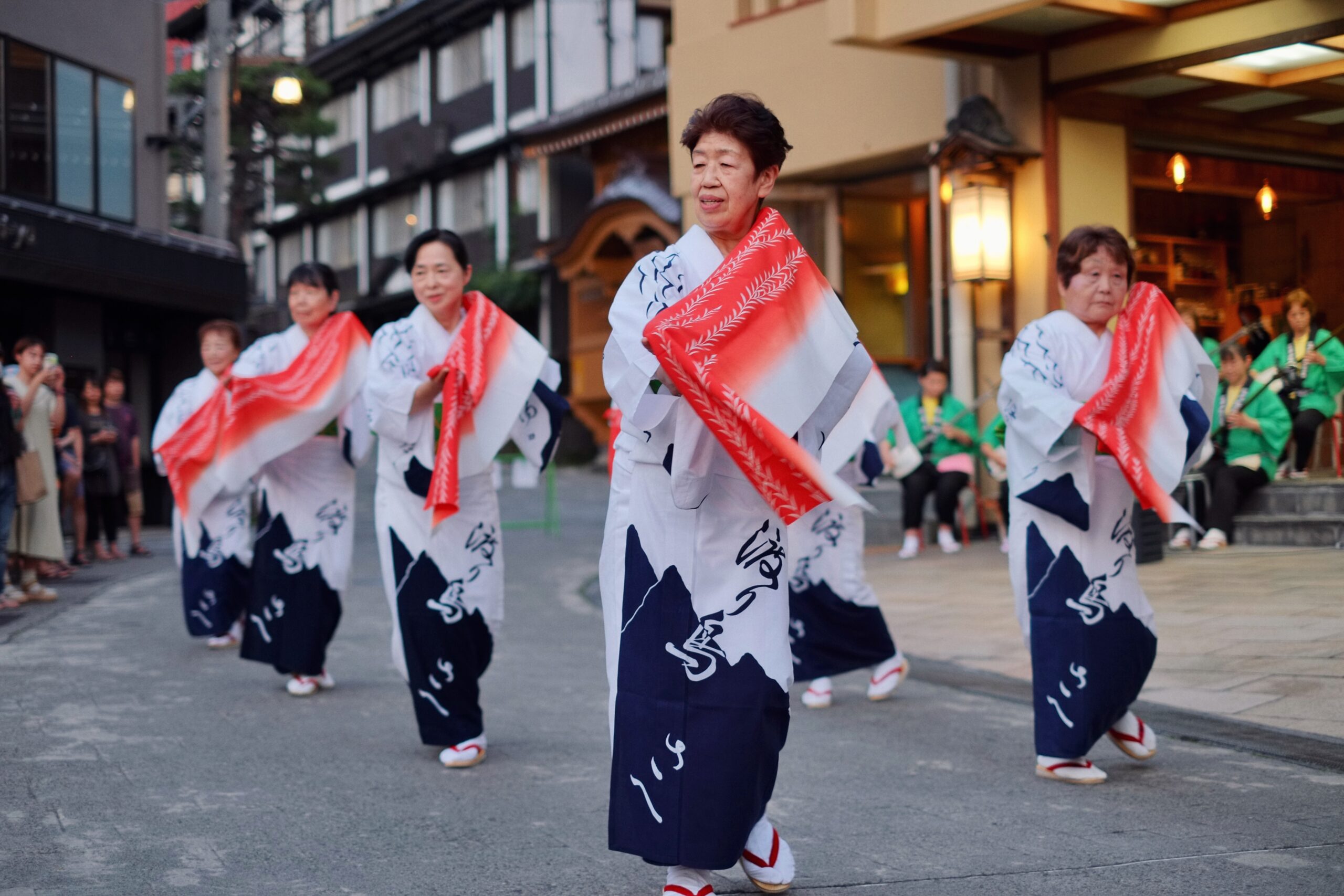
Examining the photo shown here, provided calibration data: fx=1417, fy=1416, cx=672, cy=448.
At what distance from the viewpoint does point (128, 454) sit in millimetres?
14766

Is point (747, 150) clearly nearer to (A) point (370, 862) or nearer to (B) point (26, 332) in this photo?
(A) point (370, 862)

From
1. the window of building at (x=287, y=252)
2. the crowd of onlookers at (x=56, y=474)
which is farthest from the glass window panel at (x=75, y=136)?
the window of building at (x=287, y=252)

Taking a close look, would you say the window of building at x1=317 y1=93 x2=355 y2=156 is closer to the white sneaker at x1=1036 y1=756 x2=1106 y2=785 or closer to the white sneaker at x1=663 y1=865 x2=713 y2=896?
the white sneaker at x1=1036 y1=756 x2=1106 y2=785

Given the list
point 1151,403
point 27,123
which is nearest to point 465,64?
point 27,123

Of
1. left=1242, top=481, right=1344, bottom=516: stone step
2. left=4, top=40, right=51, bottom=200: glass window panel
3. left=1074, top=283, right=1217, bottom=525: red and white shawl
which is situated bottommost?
left=1242, top=481, right=1344, bottom=516: stone step

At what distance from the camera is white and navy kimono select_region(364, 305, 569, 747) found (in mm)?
5262

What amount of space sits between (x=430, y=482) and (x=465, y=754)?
1.02 metres

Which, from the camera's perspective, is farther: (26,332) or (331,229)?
(331,229)

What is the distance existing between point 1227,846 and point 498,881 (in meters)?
2.01

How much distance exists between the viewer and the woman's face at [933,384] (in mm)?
12555

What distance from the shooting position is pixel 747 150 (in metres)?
3.53

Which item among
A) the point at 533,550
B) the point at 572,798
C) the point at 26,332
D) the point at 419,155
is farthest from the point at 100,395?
the point at 419,155

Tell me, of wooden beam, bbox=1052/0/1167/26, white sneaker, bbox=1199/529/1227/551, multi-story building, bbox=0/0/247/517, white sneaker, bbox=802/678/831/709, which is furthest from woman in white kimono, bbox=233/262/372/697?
multi-story building, bbox=0/0/247/517

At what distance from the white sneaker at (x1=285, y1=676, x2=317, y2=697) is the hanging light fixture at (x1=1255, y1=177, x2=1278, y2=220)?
863cm
